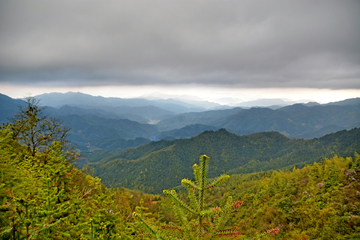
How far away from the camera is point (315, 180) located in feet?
77.1

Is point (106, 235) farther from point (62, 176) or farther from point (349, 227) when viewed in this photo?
point (349, 227)

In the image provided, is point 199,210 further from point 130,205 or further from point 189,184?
point 130,205

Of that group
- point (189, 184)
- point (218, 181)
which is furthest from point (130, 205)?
point (218, 181)

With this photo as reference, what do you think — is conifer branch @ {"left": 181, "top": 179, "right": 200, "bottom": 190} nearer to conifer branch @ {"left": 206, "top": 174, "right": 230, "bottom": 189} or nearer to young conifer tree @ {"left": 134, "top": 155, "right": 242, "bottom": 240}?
young conifer tree @ {"left": 134, "top": 155, "right": 242, "bottom": 240}

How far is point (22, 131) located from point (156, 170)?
167m

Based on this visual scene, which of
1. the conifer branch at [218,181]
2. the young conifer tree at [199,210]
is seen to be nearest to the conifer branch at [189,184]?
the young conifer tree at [199,210]

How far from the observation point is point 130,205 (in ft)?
44.8

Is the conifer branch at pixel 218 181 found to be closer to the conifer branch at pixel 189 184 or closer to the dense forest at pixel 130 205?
the dense forest at pixel 130 205

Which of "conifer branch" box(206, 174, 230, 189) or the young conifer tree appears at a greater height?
"conifer branch" box(206, 174, 230, 189)

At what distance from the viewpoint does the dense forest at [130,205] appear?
9.78ft

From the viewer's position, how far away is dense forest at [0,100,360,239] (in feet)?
9.78

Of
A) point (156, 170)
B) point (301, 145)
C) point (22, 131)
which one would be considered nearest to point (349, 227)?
point (22, 131)

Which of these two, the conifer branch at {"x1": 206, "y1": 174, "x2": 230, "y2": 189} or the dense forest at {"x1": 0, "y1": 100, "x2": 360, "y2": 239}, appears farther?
the dense forest at {"x1": 0, "y1": 100, "x2": 360, "y2": 239}

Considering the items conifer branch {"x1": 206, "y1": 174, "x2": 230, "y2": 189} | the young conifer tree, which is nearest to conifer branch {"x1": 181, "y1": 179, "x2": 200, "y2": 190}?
the young conifer tree
